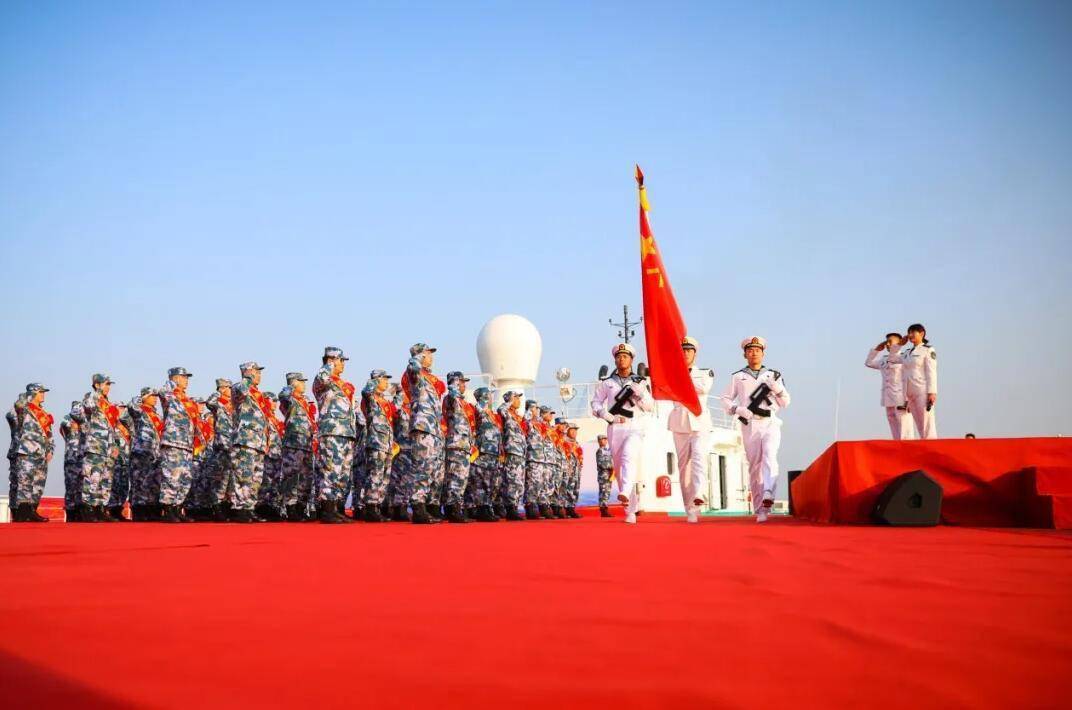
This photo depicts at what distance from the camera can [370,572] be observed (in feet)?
10.4

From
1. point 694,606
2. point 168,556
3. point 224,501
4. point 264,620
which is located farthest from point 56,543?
point 224,501

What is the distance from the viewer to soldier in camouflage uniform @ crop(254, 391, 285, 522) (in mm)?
11383

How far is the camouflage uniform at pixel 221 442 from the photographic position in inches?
410

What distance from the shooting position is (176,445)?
10914mm

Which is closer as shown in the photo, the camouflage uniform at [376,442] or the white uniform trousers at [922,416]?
the camouflage uniform at [376,442]

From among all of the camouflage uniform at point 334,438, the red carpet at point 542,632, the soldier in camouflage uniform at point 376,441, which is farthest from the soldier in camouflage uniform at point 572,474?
the red carpet at point 542,632

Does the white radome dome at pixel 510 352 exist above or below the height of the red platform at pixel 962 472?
above

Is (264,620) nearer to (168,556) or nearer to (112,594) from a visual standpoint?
(112,594)

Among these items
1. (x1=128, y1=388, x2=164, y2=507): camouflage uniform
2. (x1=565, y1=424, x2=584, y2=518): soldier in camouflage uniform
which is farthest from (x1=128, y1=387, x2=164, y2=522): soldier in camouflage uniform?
(x1=565, y1=424, x2=584, y2=518): soldier in camouflage uniform

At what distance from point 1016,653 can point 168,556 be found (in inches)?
136

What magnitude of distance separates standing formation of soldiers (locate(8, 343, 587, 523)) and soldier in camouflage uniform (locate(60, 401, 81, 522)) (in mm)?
21

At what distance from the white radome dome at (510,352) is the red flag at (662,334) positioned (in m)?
18.7

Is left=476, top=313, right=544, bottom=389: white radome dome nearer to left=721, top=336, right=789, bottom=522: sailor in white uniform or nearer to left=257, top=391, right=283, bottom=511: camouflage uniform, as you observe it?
left=257, top=391, right=283, bottom=511: camouflage uniform

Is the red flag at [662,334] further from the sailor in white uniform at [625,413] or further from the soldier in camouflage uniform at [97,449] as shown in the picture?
the soldier in camouflage uniform at [97,449]
